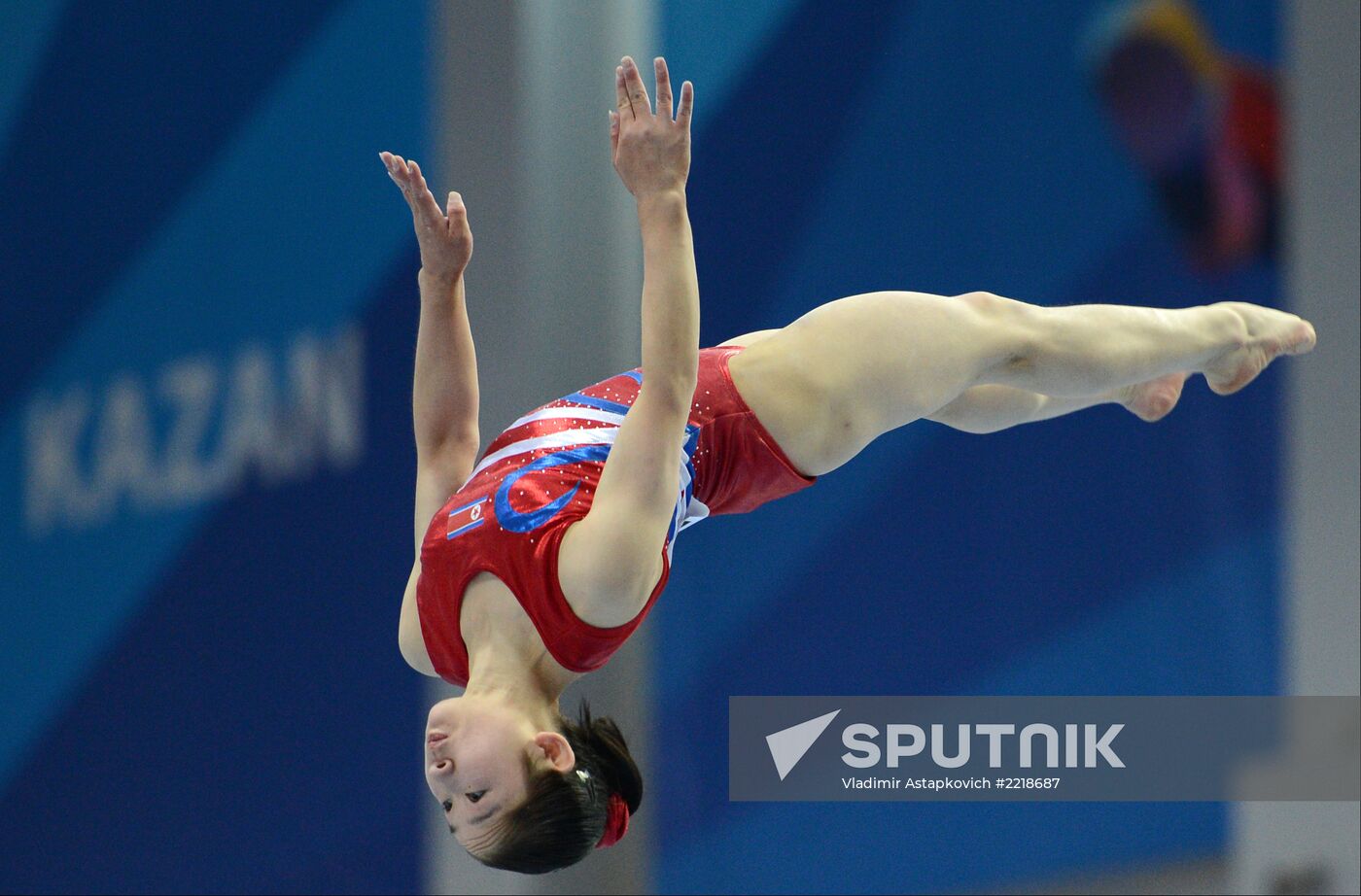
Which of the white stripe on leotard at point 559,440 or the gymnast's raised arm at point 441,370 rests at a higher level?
the gymnast's raised arm at point 441,370

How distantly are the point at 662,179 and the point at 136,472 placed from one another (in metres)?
2.82

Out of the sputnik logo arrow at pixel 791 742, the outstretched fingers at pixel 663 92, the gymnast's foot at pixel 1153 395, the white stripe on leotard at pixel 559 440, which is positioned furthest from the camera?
the sputnik logo arrow at pixel 791 742

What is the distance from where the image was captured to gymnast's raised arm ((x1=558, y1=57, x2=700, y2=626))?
212 centimetres

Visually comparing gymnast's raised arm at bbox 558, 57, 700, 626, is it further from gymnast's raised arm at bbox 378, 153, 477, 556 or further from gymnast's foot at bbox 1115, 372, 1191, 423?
gymnast's foot at bbox 1115, 372, 1191, 423

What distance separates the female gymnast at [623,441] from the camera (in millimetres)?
2188

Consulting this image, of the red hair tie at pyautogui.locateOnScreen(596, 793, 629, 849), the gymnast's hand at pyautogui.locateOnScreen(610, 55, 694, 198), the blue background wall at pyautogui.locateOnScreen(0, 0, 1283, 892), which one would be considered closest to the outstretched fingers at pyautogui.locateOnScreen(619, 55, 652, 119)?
the gymnast's hand at pyautogui.locateOnScreen(610, 55, 694, 198)

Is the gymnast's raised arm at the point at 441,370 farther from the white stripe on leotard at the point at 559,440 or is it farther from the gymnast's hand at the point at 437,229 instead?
the white stripe on leotard at the point at 559,440

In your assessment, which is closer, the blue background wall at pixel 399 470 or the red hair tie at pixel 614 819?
the red hair tie at pixel 614 819

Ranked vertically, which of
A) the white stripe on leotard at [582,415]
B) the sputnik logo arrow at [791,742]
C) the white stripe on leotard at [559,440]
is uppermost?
the white stripe on leotard at [582,415]

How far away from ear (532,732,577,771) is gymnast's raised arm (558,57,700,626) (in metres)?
0.25

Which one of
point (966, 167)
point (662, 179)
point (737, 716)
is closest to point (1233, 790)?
point (737, 716)

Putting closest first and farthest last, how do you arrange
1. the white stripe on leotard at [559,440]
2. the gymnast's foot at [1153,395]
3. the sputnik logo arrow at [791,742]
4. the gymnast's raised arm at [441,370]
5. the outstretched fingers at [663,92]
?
the outstretched fingers at [663,92] < the white stripe on leotard at [559,440] < the gymnast's raised arm at [441,370] < the gymnast's foot at [1153,395] < the sputnik logo arrow at [791,742]

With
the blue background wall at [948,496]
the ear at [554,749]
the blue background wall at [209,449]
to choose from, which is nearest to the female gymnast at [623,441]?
the ear at [554,749]

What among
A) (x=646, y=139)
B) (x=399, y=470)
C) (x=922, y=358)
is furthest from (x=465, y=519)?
(x=399, y=470)
